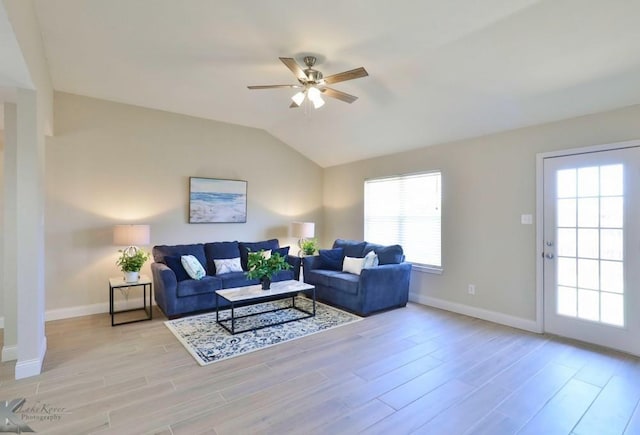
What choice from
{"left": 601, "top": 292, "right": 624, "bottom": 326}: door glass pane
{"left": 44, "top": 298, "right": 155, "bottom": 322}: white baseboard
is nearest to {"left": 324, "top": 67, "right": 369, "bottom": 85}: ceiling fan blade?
{"left": 601, "top": 292, "right": 624, "bottom": 326}: door glass pane

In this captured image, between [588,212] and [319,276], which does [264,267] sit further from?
[588,212]

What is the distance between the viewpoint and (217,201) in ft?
18.0

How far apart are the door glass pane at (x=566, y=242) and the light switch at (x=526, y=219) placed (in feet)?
0.99

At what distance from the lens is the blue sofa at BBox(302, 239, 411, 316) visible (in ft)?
14.5

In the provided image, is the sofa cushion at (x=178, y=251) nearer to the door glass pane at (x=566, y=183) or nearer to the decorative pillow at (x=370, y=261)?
the decorative pillow at (x=370, y=261)

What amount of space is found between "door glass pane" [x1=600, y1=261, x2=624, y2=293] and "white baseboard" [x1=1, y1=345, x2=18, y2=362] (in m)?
5.87

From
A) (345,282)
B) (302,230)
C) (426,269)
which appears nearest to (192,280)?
(345,282)

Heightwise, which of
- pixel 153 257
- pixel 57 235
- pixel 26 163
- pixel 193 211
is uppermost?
pixel 26 163

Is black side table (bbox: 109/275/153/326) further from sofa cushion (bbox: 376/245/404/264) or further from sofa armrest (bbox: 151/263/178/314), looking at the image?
sofa cushion (bbox: 376/245/404/264)

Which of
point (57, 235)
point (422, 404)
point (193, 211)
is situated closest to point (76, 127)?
point (57, 235)

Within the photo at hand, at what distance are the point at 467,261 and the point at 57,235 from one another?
18.0 ft

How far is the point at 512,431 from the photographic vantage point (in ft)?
6.79

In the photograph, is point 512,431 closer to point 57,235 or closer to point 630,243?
point 630,243

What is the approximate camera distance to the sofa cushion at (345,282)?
14.7ft
